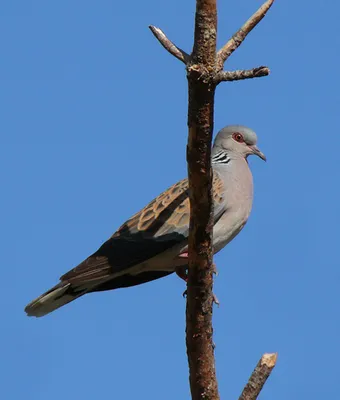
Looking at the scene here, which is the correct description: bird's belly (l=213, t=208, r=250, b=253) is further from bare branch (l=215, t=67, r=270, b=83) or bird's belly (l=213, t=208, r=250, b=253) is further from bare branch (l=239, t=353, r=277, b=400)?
bare branch (l=215, t=67, r=270, b=83)

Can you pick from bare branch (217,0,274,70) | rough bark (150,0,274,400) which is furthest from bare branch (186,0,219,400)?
bare branch (217,0,274,70)

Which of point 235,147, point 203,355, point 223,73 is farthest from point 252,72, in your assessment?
point 235,147

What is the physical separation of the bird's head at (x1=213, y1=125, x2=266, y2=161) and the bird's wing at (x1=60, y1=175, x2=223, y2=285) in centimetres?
67

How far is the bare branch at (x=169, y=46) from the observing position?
13.6 feet

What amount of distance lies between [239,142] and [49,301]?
A: 2.08 m

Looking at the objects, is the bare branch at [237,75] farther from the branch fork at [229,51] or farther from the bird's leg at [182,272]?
the bird's leg at [182,272]

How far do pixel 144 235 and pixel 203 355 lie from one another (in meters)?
1.58

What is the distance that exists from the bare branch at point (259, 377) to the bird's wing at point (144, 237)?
1.53 m

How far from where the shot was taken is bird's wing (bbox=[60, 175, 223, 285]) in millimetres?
6254

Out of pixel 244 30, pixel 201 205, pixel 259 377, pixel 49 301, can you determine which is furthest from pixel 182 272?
pixel 244 30

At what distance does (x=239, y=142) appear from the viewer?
7.39 m

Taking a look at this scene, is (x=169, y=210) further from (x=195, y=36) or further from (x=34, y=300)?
(x=195, y=36)

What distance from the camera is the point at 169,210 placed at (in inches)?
257

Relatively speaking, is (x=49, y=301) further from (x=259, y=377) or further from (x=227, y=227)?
(x=259, y=377)
